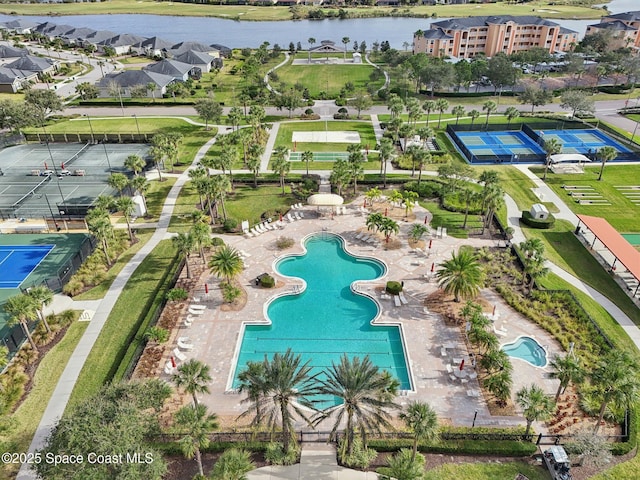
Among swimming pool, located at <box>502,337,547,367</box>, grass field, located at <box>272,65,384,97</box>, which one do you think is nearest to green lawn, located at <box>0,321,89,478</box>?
swimming pool, located at <box>502,337,547,367</box>

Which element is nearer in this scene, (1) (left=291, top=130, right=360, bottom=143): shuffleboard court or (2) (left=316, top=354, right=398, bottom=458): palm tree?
(2) (left=316, top=354, right=398, bottom=458): palm tree

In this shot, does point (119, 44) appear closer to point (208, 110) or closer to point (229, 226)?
point (208, 110)

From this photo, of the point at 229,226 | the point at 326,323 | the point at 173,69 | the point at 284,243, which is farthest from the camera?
the point at 173,69

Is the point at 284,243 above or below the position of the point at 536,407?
below

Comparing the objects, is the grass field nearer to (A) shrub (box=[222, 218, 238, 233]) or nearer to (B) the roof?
(A) shrub (box=[222, 218, 238, 233])

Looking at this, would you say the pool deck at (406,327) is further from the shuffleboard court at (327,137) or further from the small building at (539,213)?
the shuffleboard court at (327,137)

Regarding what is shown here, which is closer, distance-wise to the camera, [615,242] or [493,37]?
[615,242]

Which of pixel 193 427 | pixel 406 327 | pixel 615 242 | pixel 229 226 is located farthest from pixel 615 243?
pixel 193 427

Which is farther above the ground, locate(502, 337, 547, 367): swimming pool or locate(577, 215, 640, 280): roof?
locate(577, 215, 640, 280): roof
